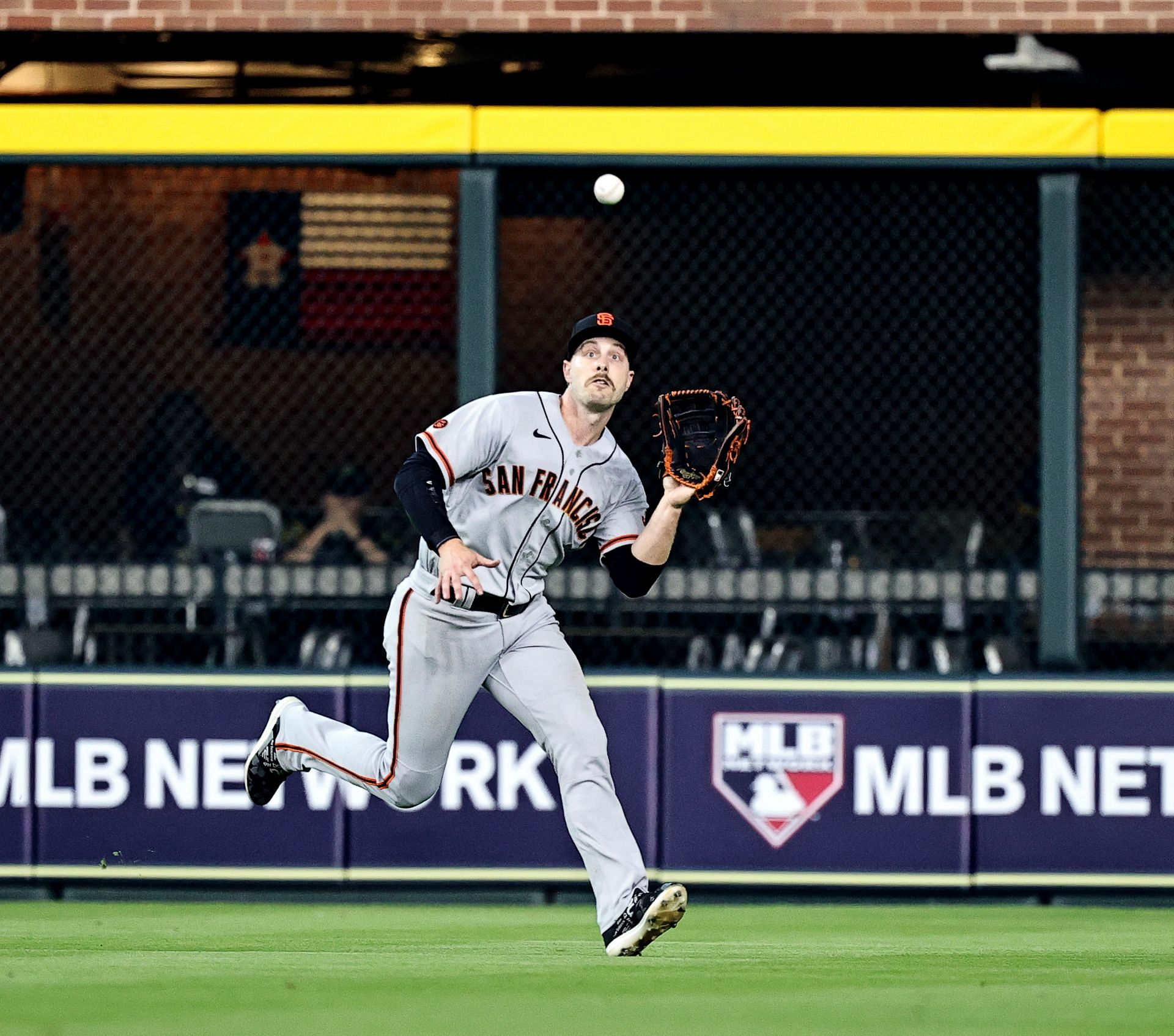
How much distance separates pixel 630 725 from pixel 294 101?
4.21 m

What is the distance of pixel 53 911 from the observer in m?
6.66

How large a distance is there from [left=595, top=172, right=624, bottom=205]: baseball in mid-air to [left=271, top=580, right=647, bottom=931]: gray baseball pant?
6.21 ft

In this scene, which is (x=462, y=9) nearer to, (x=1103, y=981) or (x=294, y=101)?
(x=294, y=101)

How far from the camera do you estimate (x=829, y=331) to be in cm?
1159

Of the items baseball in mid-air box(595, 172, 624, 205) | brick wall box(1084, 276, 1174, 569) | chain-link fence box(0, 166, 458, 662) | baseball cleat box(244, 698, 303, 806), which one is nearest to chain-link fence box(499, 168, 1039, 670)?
brick wall box(1084, 276, 1174, 569)

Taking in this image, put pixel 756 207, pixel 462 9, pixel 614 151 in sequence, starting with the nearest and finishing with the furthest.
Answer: pixel 614 151
pixel 462 9
pixel 756 207

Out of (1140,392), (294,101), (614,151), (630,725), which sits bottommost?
(630,725)

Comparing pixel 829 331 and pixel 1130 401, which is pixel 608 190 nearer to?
pixel 1130 401

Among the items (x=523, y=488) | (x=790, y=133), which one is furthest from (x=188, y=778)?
(x=790, y=133)

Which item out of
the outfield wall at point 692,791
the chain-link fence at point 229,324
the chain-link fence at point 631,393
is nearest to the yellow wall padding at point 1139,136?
the chain-link fence at point 631,393

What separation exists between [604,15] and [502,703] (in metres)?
4.70

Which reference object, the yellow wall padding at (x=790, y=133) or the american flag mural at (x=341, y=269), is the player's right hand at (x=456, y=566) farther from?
the american flag mural at (x=341, y=269)

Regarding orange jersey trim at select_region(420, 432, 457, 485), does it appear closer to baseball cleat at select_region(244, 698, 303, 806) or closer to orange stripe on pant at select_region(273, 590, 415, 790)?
orange stripe on pant at select_region(273, 590, 415, 790)

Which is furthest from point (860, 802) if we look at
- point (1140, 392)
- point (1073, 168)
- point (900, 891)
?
point (1140, 392)
